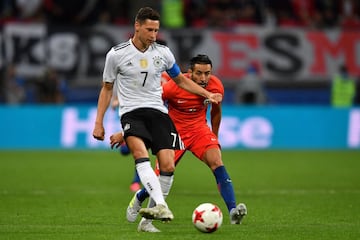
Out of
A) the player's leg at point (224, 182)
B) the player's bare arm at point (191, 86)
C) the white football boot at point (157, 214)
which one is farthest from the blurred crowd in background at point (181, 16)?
the white football boot at point (157, 214)

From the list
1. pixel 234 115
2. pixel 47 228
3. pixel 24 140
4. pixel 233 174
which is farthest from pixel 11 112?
pixel 47 228

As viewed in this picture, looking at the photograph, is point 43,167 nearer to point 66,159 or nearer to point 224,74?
point 66,159

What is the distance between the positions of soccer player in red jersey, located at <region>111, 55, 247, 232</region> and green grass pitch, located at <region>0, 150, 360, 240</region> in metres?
0.32

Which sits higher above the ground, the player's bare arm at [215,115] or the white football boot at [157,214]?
the player's bare arm at [215,115]

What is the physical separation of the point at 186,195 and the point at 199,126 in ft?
9.61

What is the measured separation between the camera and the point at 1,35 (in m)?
23.5

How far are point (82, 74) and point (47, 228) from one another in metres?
14.9

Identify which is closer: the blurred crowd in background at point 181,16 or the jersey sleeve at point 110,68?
the jersey sleeve at point 110,68

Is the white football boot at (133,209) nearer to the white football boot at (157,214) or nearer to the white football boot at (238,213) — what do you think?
the white football boot at (238,213)

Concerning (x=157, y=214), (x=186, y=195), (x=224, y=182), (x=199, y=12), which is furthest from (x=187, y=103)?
(x=199, y=12)

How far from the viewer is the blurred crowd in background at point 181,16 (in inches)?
939

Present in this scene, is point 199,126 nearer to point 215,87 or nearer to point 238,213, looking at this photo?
point 215,87

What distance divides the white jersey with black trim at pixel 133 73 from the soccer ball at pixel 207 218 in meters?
1.21

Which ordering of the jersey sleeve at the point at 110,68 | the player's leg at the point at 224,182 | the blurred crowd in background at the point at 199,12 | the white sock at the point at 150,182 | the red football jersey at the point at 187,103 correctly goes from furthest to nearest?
the blurred crowd in background at the point at 199,12 → the red football jersey at the point at 187,103 → the player's leg at the point at 224,182 → the jersey sleeve at the point at 110,68 → the white sock at the point at 150,182
